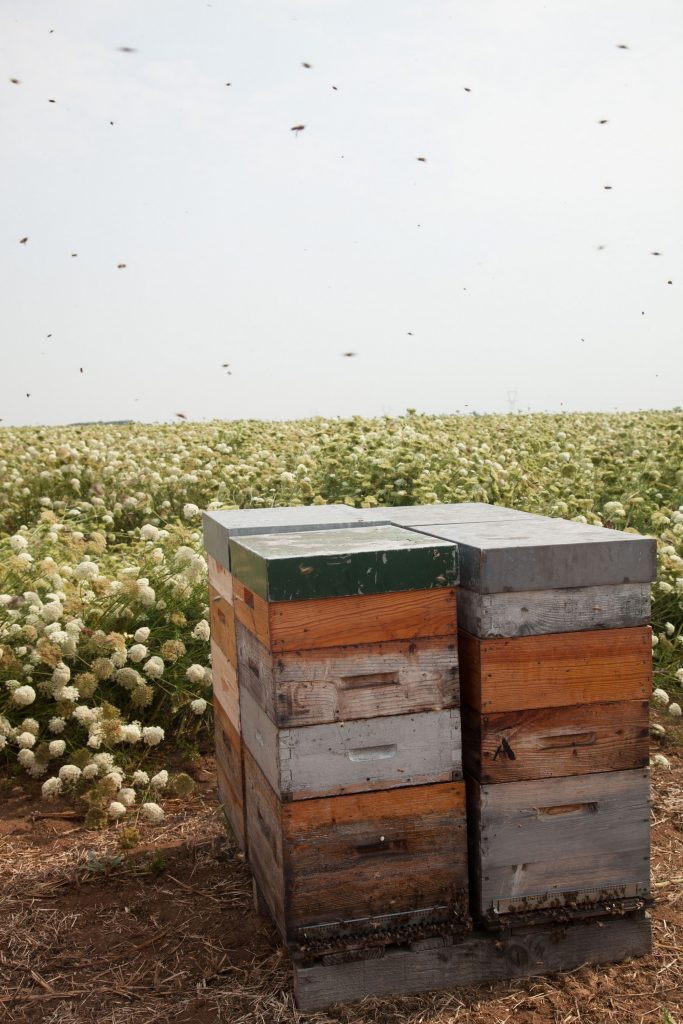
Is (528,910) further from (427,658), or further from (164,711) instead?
(164,711)

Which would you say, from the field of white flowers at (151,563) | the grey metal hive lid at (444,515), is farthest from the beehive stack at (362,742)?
the field of white flowers at (151,563)

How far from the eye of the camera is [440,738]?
2.60 m

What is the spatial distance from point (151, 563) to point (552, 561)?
3013 millimetres

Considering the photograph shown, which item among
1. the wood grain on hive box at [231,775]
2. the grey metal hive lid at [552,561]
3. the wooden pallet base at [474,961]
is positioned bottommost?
the wooden pallet base at [474,961]

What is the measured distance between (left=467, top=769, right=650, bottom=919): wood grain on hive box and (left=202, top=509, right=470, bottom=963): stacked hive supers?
0.08 meters

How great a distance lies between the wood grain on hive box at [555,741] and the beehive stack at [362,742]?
0.08 m

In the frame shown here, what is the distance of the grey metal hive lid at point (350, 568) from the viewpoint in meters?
2.48

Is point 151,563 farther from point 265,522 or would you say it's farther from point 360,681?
point 360,681

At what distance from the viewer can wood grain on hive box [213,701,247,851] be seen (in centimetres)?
327

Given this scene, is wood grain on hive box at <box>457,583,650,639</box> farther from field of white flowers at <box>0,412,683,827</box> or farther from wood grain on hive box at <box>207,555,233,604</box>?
field of white flowers at <box>0,412,683,827</box>

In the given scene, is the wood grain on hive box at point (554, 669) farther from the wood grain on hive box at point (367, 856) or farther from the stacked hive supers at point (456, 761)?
the wood grain on hive box at point (367, 856)

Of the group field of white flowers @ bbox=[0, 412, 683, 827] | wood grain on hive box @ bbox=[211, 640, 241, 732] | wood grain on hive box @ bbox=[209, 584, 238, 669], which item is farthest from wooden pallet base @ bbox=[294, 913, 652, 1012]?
field of white flowers @ bbox=[0, 412, 683, 827]

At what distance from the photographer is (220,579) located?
11.4 feet

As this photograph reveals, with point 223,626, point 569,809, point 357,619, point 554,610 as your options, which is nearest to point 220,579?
point 223,626
